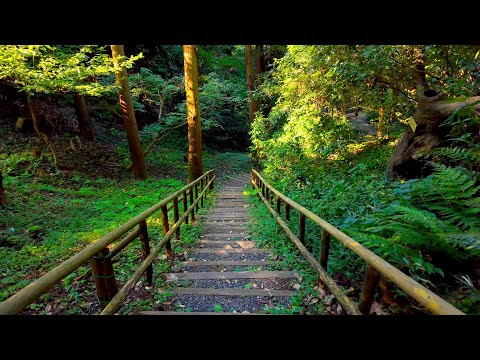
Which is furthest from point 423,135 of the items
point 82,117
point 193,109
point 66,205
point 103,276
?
point 82,117

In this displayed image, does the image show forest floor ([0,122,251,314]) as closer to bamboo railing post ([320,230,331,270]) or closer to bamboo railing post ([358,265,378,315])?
bamboo railing post ([320,230,331,270])

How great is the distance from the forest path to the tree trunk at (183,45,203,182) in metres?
5.23

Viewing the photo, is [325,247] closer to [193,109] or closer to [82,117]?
[193,109]

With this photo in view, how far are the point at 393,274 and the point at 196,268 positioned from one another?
120 inches

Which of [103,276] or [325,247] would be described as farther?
[325,247]

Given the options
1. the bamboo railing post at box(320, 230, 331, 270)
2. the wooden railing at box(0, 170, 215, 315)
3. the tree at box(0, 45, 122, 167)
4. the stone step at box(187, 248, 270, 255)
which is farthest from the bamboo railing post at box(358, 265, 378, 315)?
the tree at box(0, 45, 122, 167)

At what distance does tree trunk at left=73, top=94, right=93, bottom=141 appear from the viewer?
38.5ft

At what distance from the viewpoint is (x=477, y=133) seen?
3.93 metres

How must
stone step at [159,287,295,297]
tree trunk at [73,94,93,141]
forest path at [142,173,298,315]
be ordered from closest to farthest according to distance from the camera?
forest path at [142,173,298,315] < stone step at [159,287,295,297] < tree trunk at [73,94,93,141]

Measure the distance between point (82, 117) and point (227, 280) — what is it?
12.5 meters

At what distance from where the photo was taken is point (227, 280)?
3562 millimetres
